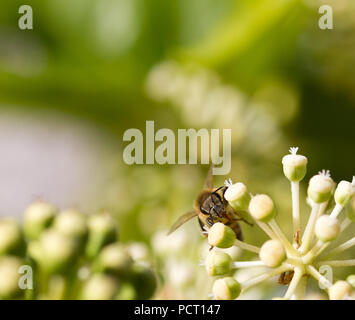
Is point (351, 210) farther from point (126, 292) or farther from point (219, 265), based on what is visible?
point (126, 292)

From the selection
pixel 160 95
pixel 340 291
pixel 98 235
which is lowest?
pixel 340 291

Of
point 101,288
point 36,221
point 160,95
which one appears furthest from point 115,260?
point 160,95

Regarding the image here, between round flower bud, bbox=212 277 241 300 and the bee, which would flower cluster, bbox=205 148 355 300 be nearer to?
round flower bud, bbox=212 277 241 300

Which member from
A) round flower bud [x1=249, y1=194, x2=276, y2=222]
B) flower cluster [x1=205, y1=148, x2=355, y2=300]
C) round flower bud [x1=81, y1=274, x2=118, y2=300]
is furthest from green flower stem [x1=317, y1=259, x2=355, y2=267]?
round flower bud [x1=81, y1=274, x2=118, y2=300]

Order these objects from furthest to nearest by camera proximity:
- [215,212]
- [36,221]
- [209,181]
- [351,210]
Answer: [209,181] < [215,212] < [36,221] < [351,210]


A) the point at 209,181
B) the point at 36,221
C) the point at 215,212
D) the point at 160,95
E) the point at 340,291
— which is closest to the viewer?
the point at 340,291

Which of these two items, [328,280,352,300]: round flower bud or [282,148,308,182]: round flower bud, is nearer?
[328,280,352,300]: round flower bud

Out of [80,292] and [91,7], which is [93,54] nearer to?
[91,7]

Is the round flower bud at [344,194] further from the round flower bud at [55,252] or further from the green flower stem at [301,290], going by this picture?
the round flower bud at [55,252]
